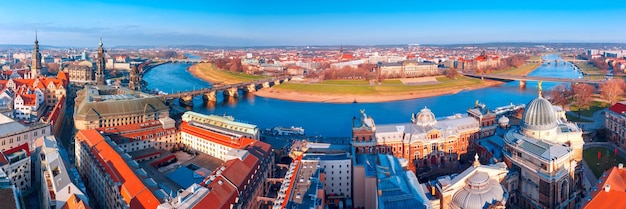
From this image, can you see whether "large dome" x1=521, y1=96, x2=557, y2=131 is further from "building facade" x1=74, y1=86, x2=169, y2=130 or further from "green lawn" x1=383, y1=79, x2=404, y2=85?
"green lawn" x1=383, y1=79, x2=404, y2=85

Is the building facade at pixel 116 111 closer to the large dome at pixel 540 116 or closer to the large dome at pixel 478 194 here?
the large dome at pixel 478 194

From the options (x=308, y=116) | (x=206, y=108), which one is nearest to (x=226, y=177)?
(x=308, y=116)

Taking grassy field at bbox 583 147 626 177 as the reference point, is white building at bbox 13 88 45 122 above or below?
above

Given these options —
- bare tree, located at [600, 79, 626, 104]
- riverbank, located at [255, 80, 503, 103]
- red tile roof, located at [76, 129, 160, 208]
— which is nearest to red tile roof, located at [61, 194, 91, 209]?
red tile roof, located at [76, 129, 160, 208]

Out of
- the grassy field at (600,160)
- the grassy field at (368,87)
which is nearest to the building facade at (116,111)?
the grassy field at (368,87)

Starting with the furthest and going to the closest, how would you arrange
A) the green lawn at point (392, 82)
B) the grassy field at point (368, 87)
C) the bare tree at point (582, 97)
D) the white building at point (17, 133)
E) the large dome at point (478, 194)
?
the green lawn at point (392, 82) < the grassy field at point (368, 87) < the bare tree at point (582, 97) < the white building at point (17, 133) < the large dome at point (478, 194)

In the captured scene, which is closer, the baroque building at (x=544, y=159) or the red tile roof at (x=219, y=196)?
the red tile roof at (x=219, y=196)

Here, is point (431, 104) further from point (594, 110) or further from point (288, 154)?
point (288, 154)
